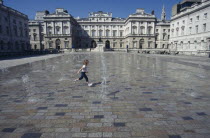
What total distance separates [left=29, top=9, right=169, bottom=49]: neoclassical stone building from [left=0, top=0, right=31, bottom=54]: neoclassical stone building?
2074 cm

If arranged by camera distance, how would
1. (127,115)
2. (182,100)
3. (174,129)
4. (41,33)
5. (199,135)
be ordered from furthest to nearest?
(41,33) → (182,100) → (127,115) → (174,129) → (199,135)

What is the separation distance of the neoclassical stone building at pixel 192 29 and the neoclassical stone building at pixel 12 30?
44931mm

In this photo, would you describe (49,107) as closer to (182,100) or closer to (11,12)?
(182,100)

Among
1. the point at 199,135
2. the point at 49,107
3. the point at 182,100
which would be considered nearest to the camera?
the point at 199,135

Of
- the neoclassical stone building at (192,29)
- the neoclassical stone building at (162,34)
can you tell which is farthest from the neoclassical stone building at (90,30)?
the neoclassical stone building at (192,29)

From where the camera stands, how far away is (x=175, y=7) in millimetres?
55406

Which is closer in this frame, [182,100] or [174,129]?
[174,129]

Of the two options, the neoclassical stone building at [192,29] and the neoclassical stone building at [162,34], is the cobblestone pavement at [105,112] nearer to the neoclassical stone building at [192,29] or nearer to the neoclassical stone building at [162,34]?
the neoclassical stone building at [192,29]

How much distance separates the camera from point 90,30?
273 feet

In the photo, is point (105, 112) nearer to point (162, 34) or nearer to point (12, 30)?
point (12, 30)

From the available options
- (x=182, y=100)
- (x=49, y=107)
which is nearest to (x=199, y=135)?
(x=182, y=100)

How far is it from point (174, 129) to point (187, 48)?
4515 centimetres

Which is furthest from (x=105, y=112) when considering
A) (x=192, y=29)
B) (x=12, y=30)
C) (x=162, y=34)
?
(x=162, y=34)

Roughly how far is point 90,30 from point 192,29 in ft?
171
